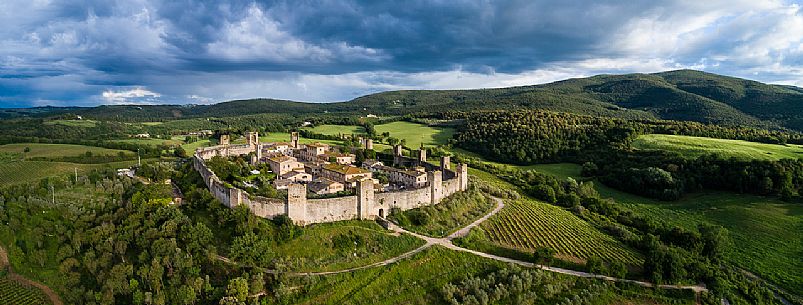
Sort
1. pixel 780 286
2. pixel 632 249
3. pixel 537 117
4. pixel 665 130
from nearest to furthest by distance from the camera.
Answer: pixel 780 286 < pixel 632 249 < pixel 665 130 < pixel 537 117

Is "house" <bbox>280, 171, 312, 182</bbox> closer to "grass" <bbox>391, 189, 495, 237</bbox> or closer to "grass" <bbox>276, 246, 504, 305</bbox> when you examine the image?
"grass" <bbox>391, 189, 495, 237</bbox>

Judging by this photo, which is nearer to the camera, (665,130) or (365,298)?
(365,298)

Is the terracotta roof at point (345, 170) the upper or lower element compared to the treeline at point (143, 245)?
upper

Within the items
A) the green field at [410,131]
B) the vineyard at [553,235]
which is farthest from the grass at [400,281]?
the green field at [410,131]

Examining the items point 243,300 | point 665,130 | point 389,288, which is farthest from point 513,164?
point 243,300

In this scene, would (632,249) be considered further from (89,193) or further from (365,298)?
(89,193)

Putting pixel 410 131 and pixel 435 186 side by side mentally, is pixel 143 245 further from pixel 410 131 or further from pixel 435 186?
pixel 410 131

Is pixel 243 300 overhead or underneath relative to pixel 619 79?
underneath

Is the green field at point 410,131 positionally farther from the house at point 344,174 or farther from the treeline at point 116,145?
the house at point 344,174
